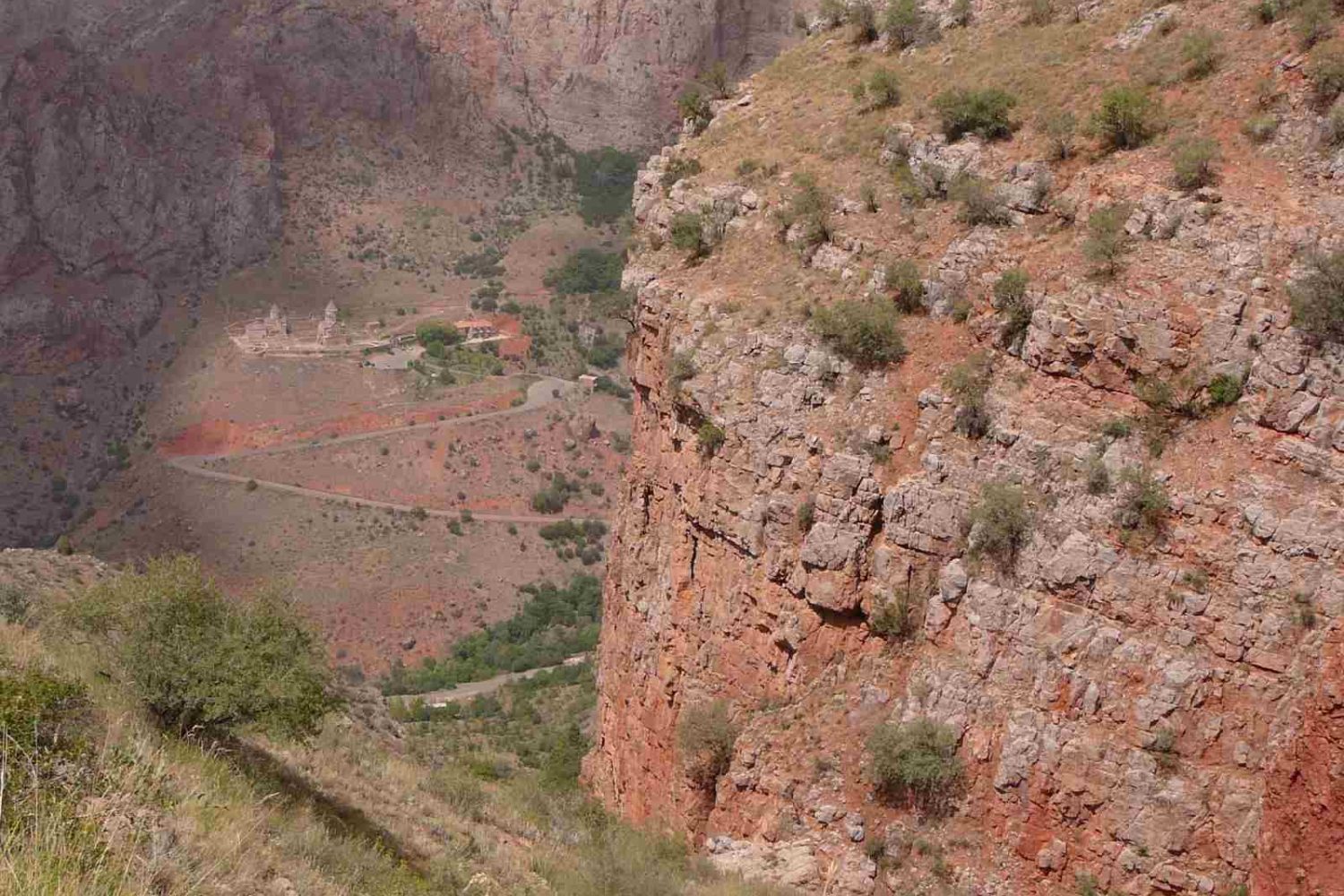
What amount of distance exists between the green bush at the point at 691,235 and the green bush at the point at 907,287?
157 inches

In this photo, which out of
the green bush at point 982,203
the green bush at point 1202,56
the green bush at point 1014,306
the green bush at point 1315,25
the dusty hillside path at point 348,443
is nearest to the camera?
the green bush at point 1014,306

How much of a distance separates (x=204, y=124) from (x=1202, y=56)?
80082mm

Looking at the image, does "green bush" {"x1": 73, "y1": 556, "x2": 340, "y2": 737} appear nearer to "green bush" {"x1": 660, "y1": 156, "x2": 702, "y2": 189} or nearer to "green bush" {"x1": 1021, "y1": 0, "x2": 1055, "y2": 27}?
"green bush" {"x1": 660, "y1": 156, "x2": 702, "y2": 189}

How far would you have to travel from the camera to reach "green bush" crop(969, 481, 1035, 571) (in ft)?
52.3

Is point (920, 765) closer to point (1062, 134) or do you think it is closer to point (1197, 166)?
point (1197, 166)

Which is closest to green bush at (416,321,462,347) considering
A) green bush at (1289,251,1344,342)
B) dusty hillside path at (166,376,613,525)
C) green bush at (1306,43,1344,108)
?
dusty hillside path at (166,376,613,525)

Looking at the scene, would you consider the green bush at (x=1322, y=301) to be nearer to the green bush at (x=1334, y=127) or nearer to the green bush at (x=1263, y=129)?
the green bush at (x=1334, y=127)

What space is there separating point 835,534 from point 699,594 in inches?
120

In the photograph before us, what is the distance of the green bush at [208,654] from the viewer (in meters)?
13.3

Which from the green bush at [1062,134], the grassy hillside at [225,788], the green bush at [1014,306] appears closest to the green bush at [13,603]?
the grassy hillside at [225,788]

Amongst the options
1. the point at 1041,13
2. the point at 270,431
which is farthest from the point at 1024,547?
the point at 270,431

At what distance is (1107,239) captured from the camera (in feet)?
54.5

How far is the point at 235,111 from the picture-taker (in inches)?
3450

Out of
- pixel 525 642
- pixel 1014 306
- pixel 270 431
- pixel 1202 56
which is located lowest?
pixel 525 642
